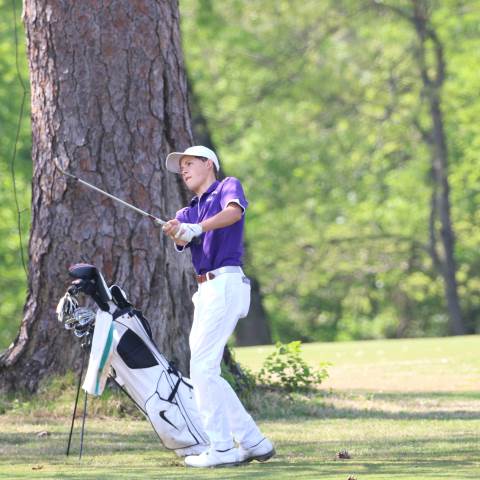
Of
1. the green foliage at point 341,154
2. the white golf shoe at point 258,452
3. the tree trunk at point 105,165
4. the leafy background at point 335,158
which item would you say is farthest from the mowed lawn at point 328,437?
the green foliage at point 341,154

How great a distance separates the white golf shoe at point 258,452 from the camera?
8180mm

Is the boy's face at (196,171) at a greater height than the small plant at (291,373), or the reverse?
the boy's face at (196,171)

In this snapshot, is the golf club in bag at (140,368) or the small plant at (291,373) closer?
the golf club in bag at (140,368)

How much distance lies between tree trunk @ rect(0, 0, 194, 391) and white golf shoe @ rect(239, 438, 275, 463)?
3.53 m

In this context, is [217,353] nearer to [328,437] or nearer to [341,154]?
[328,437]

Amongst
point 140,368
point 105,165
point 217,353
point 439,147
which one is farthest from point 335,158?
point 217,353

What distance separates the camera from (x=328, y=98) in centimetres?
4116

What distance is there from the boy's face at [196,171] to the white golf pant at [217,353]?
26.6 inches

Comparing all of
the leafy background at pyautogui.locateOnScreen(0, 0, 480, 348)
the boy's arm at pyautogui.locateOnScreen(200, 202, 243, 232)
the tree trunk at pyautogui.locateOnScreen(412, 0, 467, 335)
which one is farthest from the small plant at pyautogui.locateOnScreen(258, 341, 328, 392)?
the tree trunk at pyautogui.locateOnScreen(412, 0, 467, 335)


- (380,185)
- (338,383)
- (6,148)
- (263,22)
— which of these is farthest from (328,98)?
(338,383)

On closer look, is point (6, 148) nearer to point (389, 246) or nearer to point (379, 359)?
point (389, 246)

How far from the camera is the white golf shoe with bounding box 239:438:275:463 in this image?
8.18 m

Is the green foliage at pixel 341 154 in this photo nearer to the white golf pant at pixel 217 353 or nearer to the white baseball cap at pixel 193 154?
the white baseball cap at pixel 193 154

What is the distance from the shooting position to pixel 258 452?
26.9 feet
